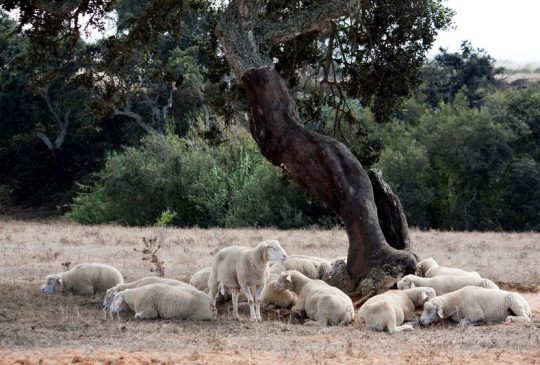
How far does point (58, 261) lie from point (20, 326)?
24.4 ft

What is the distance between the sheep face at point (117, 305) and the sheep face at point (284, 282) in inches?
84.6

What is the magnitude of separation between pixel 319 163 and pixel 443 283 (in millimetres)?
2686

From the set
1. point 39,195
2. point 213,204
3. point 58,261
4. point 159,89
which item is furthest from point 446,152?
point 39,195

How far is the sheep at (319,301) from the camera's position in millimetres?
10891

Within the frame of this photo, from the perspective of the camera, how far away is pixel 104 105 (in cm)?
Answer: 1502

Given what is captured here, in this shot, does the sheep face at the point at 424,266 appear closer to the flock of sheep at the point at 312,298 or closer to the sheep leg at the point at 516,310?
the flock of sheep at the point at 312,298

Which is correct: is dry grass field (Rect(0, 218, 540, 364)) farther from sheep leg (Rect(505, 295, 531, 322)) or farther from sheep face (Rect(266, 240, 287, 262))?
sheep face (Rect(266, 240, 287, 262))

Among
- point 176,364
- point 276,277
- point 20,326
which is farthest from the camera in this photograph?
point 276,277

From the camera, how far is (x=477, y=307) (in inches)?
431

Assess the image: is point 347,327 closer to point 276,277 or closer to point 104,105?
point 276,277

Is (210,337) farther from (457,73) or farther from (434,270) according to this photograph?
(457,73)

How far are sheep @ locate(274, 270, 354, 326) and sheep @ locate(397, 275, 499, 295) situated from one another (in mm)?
1114

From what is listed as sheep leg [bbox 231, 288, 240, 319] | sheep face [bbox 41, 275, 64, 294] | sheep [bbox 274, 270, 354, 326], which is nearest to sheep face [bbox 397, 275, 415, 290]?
sheep [bbox 274, 270, 354, 326]

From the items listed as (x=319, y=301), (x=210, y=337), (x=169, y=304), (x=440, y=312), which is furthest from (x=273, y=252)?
(x=440, y=312)
